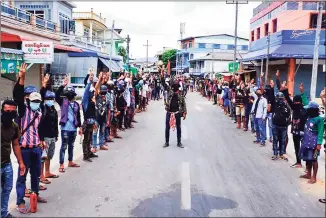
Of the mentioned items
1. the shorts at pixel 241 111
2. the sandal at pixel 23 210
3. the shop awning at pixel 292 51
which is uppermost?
the shop awning at pixel 292 51

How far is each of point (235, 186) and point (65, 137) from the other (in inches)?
140

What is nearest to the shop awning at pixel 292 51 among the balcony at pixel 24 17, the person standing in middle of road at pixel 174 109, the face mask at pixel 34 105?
the person standing in middle of road at pixel 174 109

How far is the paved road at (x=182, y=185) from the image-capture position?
5.20 m

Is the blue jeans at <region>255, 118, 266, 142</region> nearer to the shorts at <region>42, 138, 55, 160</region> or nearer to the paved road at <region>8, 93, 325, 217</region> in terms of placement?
the paved road at <region>8, 93, 325, 217</region>

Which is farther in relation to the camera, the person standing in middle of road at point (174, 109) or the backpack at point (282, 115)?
the person standing in middle of road at point (174, 109)

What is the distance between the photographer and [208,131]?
13.1 metres

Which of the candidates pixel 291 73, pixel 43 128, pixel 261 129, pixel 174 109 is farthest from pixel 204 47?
pixel 43 128

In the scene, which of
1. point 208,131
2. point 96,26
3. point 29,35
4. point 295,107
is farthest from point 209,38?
point 295,107

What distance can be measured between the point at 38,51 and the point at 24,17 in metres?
6.53

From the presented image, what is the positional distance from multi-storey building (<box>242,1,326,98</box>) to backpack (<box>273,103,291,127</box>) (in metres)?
12.1

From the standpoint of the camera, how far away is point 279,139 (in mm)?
8648

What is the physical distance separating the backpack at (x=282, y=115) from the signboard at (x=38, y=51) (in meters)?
9.98

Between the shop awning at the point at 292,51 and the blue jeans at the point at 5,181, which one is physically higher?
the shop awning at the point at 292,51

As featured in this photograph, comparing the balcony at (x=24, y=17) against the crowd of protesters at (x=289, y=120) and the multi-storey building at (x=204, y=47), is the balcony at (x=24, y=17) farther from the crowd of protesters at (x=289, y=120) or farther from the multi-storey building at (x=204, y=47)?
the multi-storey building at (x=204, y=47)
